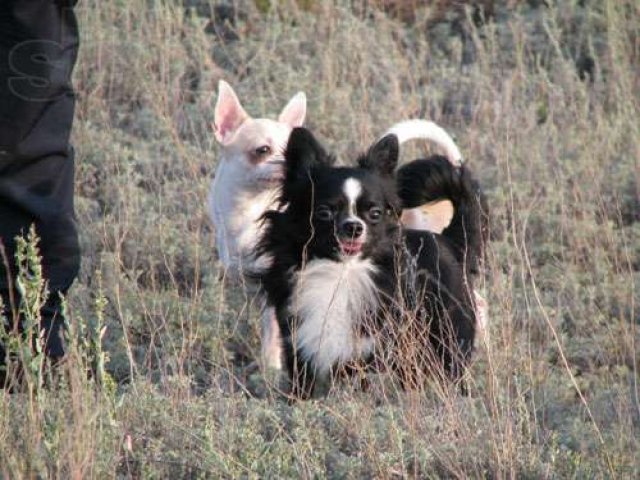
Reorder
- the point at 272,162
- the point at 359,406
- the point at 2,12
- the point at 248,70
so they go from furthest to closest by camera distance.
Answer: the point at 248,70
the point at 272,162
the point at 2,12
the point at 359,406

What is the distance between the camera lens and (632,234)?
261 inches

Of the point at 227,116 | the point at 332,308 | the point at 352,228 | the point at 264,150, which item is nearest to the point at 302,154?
the point at 352,228

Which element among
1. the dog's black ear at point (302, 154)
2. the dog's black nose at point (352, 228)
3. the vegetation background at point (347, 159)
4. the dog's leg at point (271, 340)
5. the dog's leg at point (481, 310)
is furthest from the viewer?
the dog's leg at point (271, 340)

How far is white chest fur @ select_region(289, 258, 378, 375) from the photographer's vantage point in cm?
473

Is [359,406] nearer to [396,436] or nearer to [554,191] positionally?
[396,436]

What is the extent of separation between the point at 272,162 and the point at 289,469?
7.34ft

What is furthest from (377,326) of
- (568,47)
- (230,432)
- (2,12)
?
(568,47)

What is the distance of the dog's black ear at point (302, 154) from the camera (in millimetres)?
4855

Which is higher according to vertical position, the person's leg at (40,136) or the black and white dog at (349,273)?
the person's leg at (40,136)

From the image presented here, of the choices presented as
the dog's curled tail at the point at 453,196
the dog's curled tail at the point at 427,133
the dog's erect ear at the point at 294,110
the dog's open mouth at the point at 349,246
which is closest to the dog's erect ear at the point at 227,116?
the dog's erect ear at the point at 294,110

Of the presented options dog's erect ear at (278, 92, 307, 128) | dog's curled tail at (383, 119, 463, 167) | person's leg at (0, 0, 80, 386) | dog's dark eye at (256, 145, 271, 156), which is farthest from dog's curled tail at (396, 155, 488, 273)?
person's leg at (0, 0, 80, 386)

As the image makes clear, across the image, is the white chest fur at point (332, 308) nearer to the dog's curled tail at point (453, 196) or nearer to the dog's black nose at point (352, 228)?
the dog's black nose at point (352, 228)

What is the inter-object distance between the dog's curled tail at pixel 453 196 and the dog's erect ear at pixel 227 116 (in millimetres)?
1197

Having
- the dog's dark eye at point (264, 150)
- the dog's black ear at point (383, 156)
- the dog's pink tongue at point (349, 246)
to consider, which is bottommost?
the dog's pink tongue at point (349, 246)
